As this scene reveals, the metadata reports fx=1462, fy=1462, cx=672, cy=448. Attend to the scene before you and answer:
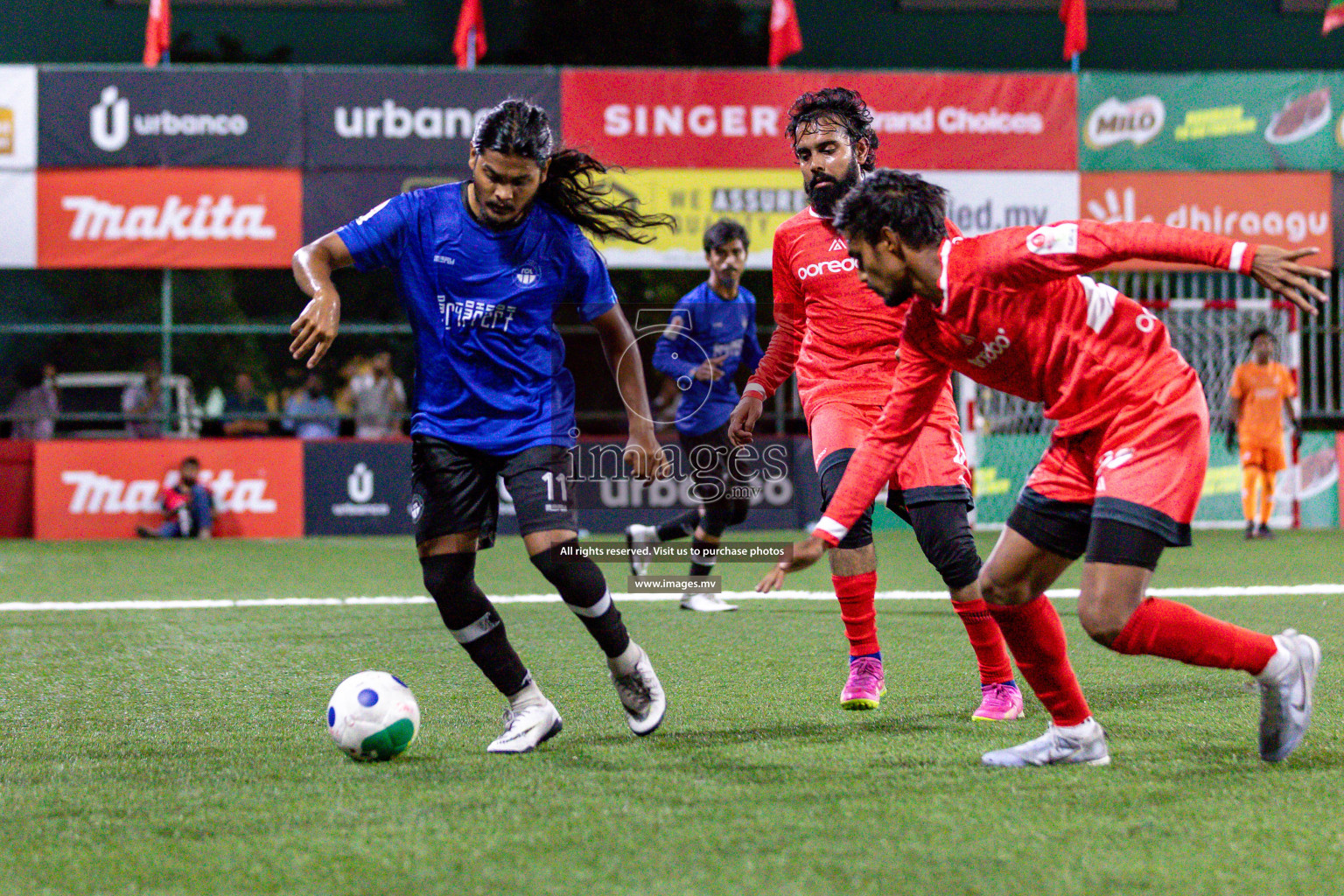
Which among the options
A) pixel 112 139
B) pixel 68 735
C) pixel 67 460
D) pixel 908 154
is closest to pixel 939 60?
pixel 908 154

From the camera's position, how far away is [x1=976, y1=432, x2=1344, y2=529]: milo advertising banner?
16094 millimetres

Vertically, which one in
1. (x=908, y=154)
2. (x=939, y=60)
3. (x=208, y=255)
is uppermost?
(x=939, y=60)

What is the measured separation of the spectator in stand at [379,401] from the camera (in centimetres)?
1673

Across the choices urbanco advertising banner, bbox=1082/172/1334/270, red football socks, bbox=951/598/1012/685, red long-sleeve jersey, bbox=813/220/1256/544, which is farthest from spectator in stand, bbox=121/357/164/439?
red long-sleeve jersey, bbox=813/220/1256/544

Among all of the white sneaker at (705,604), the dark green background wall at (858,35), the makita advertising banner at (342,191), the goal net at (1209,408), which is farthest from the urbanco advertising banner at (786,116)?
the white sneaker at (705,604)

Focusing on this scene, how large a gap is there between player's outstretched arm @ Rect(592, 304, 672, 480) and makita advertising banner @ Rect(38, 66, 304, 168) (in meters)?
11.9

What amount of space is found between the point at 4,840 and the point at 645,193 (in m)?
13.1

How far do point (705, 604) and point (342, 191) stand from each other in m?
8.76

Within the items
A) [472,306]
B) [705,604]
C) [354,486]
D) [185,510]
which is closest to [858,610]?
→ [472,306]

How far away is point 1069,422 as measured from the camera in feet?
14.0

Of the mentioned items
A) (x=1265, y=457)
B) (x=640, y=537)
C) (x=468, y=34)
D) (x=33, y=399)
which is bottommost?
(x=640, y=537)

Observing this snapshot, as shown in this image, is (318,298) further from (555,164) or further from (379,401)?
(379,401)

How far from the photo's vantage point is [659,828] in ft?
11.9

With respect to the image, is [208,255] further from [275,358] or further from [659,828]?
[659,828]
